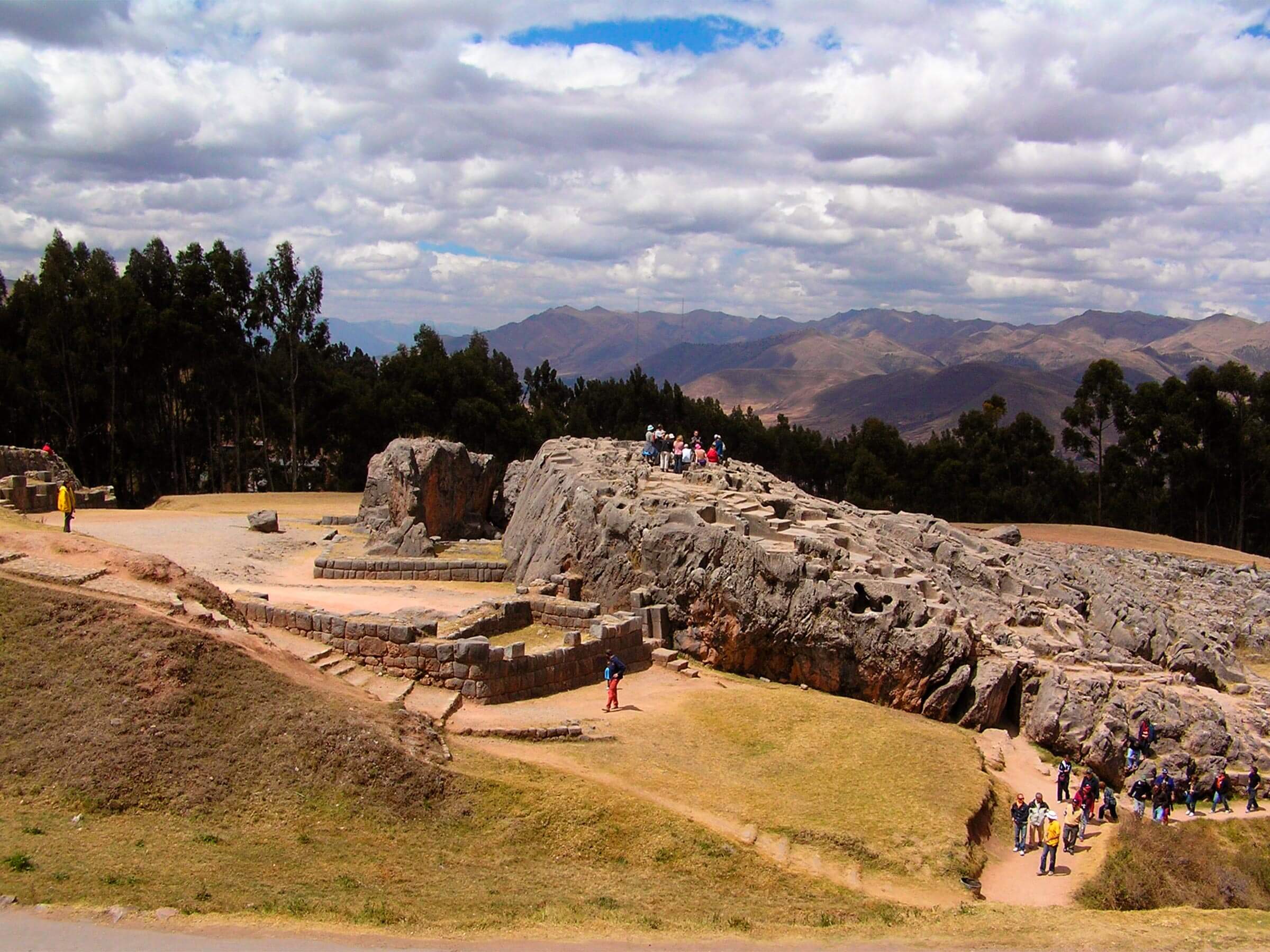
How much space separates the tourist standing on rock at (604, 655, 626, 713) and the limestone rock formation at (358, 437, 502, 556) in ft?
50.4

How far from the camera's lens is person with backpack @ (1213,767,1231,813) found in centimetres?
2206

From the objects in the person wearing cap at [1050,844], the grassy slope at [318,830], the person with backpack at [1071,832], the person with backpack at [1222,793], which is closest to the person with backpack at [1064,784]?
the person with backpack at [1071,832]

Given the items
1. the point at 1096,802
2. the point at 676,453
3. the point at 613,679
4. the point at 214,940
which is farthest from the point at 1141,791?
the point at 676,453

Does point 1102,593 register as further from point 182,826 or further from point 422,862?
point 182,826

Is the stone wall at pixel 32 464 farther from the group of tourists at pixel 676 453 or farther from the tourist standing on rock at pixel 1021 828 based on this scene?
the tourist standing on rock at pixel 1021 828

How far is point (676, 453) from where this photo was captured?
3856 centimetres

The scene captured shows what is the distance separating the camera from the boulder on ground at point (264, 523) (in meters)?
40.2

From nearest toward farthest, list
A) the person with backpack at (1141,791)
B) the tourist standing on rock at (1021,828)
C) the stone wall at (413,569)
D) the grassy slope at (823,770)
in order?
1. the grassy slope at (823,770)
2. the tourist standing on rock at (1021,828)
3. the person with backpack at (1141,791)
4. the stone wall at (413,569)

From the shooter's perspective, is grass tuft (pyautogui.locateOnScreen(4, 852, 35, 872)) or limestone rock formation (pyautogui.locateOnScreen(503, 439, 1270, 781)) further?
limestone rock formation (pyautogui.locateOnScreen(503, 439, 1270, 781))

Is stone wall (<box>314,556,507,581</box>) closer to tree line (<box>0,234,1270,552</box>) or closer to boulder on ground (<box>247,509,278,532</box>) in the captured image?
boulder on ground (<box>247,509,278,532</box>)

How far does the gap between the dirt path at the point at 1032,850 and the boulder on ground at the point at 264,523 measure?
28.5 metres

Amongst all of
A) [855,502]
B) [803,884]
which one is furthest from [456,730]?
[855,502]

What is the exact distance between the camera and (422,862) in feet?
46.3

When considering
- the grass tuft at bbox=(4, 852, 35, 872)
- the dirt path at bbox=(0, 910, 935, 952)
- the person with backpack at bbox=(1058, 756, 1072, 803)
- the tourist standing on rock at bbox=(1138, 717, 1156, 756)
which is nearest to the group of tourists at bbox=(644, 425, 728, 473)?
the tourist standing on rock at bbox=(1138, 717, 1156, 756)
